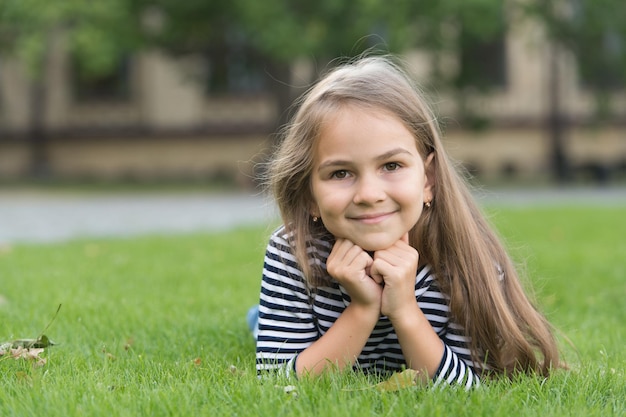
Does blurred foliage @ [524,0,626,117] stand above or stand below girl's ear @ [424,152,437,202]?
above

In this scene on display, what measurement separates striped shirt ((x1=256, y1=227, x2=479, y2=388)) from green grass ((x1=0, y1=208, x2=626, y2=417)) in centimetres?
13

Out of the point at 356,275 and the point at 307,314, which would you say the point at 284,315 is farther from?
the point at 356,275

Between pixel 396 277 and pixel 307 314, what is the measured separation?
0.38 m

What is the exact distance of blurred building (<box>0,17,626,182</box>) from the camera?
28.0 meters

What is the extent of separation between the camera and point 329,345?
287cm

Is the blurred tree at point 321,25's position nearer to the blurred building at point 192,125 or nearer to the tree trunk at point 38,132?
the blurred building at point 192,125

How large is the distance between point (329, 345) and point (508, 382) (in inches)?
23.2

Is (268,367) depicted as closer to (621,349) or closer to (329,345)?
(329,345)

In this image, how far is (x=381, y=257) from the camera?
2811mm

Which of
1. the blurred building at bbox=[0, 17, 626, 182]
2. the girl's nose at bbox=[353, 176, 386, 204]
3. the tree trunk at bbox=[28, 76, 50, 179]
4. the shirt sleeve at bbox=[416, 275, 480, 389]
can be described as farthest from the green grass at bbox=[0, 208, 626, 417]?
the tree trunk at bbox=[28, 76, 50, 179]

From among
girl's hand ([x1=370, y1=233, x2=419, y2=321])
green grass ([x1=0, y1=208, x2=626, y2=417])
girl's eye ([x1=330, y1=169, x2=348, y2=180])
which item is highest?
girl's eye ([x1=330, y1=169, x2=348, y2=180])

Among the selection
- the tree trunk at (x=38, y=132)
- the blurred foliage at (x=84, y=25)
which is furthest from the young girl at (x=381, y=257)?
the tree trunk at (x=38, y=132)

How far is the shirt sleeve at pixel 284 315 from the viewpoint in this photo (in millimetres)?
2953

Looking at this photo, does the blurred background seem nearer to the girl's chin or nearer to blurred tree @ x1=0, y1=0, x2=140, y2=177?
blurred tree @ x1=0, y1=0, x2=140, y2=177
